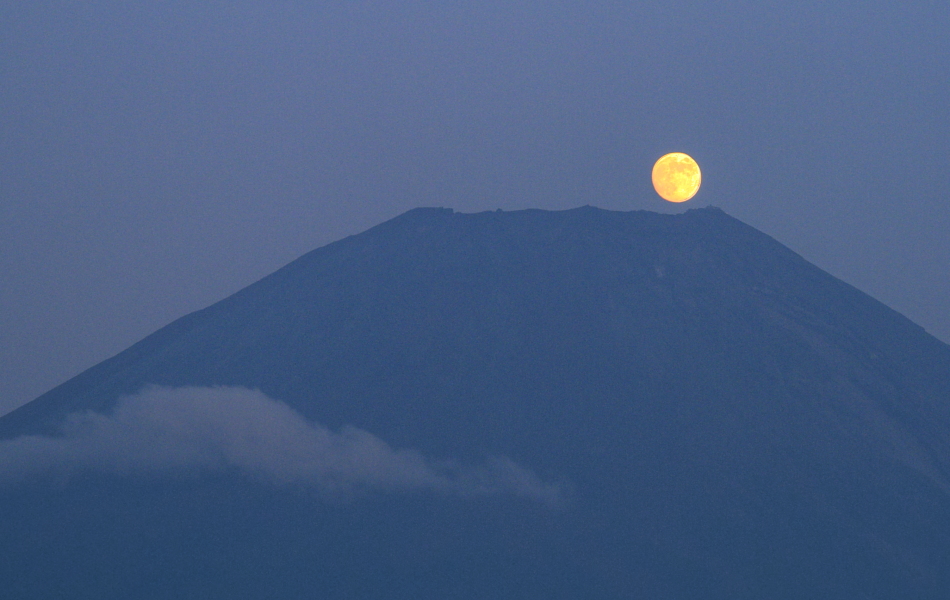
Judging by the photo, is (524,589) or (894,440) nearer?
(524,589)

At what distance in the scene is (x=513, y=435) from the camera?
188ft

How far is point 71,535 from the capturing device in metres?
50.5

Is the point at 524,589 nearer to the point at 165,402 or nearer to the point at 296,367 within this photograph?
the point at 296,367

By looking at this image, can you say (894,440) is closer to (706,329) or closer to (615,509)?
(706,329)

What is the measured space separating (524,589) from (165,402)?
32.6 m

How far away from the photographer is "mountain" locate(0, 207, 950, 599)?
47.4 metres

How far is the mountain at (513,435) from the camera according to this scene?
47.4m

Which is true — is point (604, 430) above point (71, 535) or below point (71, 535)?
above

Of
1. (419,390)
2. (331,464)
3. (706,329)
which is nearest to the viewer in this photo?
(331,464)

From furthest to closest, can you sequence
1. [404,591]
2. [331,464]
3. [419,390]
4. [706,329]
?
[706,329] → [419,390] → [331,464] → [404,591]

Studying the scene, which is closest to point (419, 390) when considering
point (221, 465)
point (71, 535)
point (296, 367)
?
point (296, 367)

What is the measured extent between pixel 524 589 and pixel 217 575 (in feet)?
54.7

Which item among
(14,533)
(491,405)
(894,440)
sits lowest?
(14,533)

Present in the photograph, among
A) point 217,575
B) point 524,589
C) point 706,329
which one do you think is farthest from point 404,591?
point 706,329
